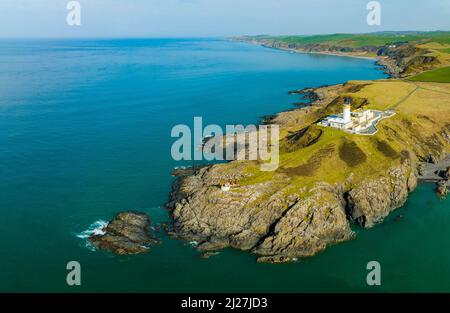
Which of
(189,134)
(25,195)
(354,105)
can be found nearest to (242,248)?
(25,195)

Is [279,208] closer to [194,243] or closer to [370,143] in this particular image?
[194,243]

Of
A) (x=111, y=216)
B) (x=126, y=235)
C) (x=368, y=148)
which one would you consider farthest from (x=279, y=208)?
(x=111, y=216)

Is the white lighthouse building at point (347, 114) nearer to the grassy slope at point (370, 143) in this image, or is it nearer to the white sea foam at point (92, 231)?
the grassy slope at point (370, 143)

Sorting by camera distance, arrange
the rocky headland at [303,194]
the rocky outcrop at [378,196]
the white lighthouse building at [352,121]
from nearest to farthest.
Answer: the rocky headland at [303,194]
the rocky outcrop at [378,196]
the white lighthouse building at [352,121]

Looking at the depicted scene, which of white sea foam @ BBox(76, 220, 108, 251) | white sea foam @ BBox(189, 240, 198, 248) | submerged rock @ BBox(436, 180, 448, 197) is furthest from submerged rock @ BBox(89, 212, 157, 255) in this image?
submerged rock @ BBox(436, 180, 448, 197)

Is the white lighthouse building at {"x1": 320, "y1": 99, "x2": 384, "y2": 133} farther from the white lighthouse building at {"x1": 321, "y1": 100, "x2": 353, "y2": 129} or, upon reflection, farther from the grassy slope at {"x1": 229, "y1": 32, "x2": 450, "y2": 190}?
the grassy slope at {"x1": 229, "y1": 32, "x2": 450, "y2": 190}

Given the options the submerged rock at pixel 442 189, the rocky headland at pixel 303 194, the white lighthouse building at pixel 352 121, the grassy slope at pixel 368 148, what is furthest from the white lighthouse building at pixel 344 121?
the submerged rock at pixel 442 189
